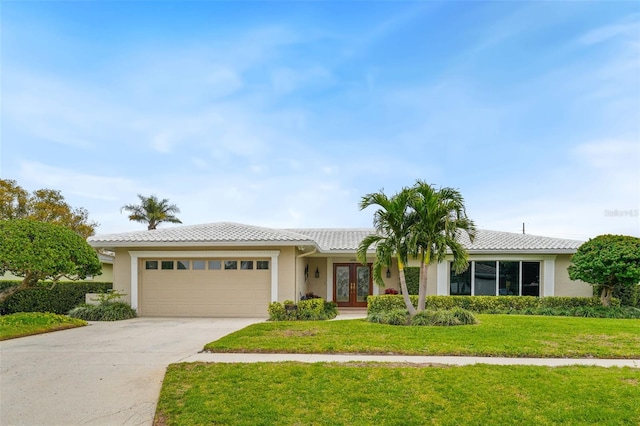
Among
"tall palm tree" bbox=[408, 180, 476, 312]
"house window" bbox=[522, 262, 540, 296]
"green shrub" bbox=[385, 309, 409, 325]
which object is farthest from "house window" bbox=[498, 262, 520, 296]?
"green shrub" bbox=[385, 309, 409, 325]

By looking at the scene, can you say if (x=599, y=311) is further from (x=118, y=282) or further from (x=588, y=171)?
(x=118, y=282)

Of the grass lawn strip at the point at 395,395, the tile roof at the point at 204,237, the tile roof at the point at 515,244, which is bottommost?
the grass lawn strip at the point at 395,395

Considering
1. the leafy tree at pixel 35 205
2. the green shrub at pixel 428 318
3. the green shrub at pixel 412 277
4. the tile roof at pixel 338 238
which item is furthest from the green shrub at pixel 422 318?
the leafy tree at pixel 35 205

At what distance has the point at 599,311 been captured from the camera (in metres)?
14.6

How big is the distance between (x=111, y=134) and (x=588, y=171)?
17.1 m

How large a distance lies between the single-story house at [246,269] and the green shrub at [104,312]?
0.64 meters

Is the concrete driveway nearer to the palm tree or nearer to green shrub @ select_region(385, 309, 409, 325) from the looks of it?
green shrub @ select_region(385, 309, 409, 325)

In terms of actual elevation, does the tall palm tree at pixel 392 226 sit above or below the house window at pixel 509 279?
above

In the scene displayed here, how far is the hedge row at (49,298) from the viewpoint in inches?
673

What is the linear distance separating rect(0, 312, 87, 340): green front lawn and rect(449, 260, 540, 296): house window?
13.8 m

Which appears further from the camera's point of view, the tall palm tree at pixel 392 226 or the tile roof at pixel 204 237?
the tile roof at pixel 204 237

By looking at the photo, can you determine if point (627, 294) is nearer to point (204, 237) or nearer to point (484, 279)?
point (484, 279)

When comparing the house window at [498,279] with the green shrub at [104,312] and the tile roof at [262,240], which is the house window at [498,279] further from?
the green shrub at [104,312]

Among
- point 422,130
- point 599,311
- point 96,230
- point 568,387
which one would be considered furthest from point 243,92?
point 96,230
